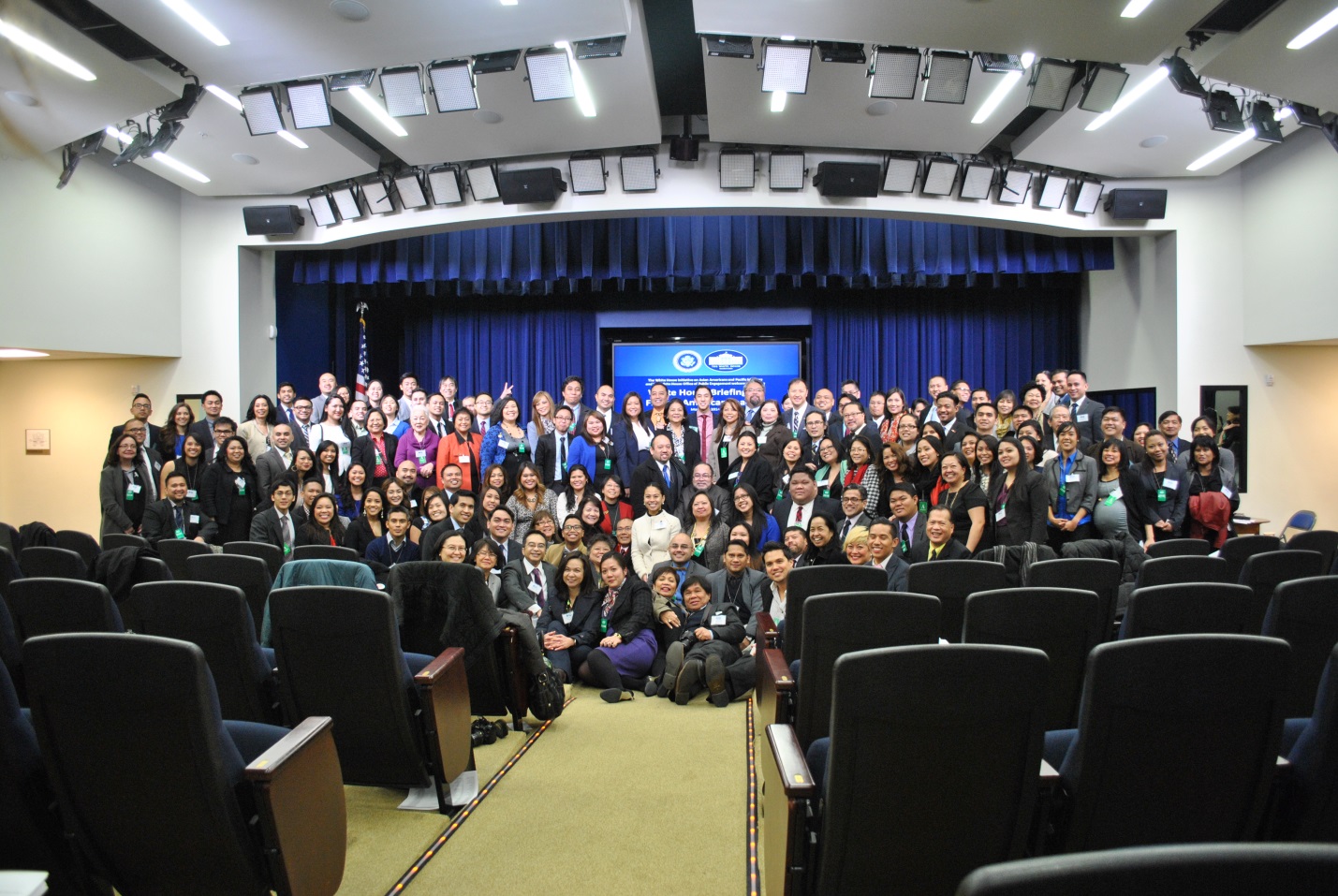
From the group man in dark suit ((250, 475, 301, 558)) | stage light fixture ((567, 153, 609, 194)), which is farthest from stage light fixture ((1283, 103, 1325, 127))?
man in dark suit ((250, 475, 301, 558))

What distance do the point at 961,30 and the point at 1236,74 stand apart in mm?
1955

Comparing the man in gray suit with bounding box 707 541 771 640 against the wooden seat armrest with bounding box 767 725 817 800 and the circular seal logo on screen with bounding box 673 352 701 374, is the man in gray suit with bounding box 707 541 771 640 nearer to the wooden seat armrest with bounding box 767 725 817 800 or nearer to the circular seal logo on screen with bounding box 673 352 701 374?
the wooden seat armrest with bounding box 767 725 817 800

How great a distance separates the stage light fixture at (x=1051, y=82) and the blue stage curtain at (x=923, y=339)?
5132 millimetres

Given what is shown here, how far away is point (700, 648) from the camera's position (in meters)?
4.59

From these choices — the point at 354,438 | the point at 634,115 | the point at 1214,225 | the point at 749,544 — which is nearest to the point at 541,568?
the point at 749,544

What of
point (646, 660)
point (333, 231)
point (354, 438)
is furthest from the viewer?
point (333, 231)

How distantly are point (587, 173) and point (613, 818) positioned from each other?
613 centimetres

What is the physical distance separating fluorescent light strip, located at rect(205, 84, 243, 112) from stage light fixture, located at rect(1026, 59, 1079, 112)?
5.75 meters

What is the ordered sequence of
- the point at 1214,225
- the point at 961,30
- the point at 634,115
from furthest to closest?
the point at 1214,225
the point at 634,115
the point at 961,30

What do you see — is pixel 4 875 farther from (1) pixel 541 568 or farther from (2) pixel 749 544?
(2) pixel 749 544

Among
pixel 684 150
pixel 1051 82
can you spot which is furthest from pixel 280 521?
pixel 1051 82

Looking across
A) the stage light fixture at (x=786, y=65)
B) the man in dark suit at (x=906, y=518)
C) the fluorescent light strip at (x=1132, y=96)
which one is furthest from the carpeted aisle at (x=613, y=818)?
the fluorescent light strip at (x=1132, y=96)

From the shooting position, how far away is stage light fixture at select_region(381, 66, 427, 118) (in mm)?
5789

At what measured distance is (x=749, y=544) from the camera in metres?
5.34
